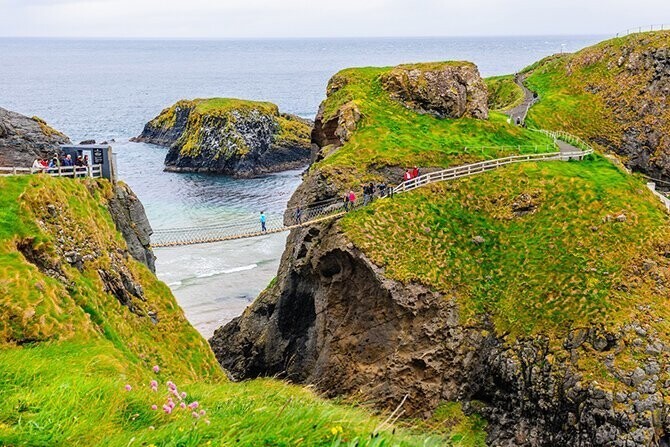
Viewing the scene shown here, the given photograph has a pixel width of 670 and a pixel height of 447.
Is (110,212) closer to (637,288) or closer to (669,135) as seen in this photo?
(637,288)

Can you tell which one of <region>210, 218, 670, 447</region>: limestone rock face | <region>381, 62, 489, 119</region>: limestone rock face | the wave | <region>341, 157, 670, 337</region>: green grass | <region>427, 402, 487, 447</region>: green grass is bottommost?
the wave

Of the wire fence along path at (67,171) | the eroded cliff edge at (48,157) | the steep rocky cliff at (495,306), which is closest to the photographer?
the wire fence along path at (67,171)

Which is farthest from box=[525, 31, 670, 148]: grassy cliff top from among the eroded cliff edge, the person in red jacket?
the eroded cliff edge

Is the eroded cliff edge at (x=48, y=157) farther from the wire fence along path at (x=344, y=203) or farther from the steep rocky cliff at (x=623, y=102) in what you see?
the steep rocky cliff at (x=623, y=102)

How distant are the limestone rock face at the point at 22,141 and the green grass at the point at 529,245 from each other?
16102mm

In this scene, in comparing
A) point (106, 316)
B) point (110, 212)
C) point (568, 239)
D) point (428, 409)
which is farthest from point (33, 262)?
point (568, 239)

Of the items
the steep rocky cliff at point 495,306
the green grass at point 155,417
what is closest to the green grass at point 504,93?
the steep rocky cliff at point 495,306

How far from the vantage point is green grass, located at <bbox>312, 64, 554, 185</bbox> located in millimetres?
44656

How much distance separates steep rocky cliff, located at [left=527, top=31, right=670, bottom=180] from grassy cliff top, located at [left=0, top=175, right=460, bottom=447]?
46.7 m

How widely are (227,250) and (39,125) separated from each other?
1195 inches

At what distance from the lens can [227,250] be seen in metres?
67.8

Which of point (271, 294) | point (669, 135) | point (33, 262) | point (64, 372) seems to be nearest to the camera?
point (64, 372)

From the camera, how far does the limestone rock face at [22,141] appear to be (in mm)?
36219

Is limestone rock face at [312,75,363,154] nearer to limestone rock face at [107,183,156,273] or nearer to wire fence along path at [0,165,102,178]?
limestone rock face at [107,183,156,273]
